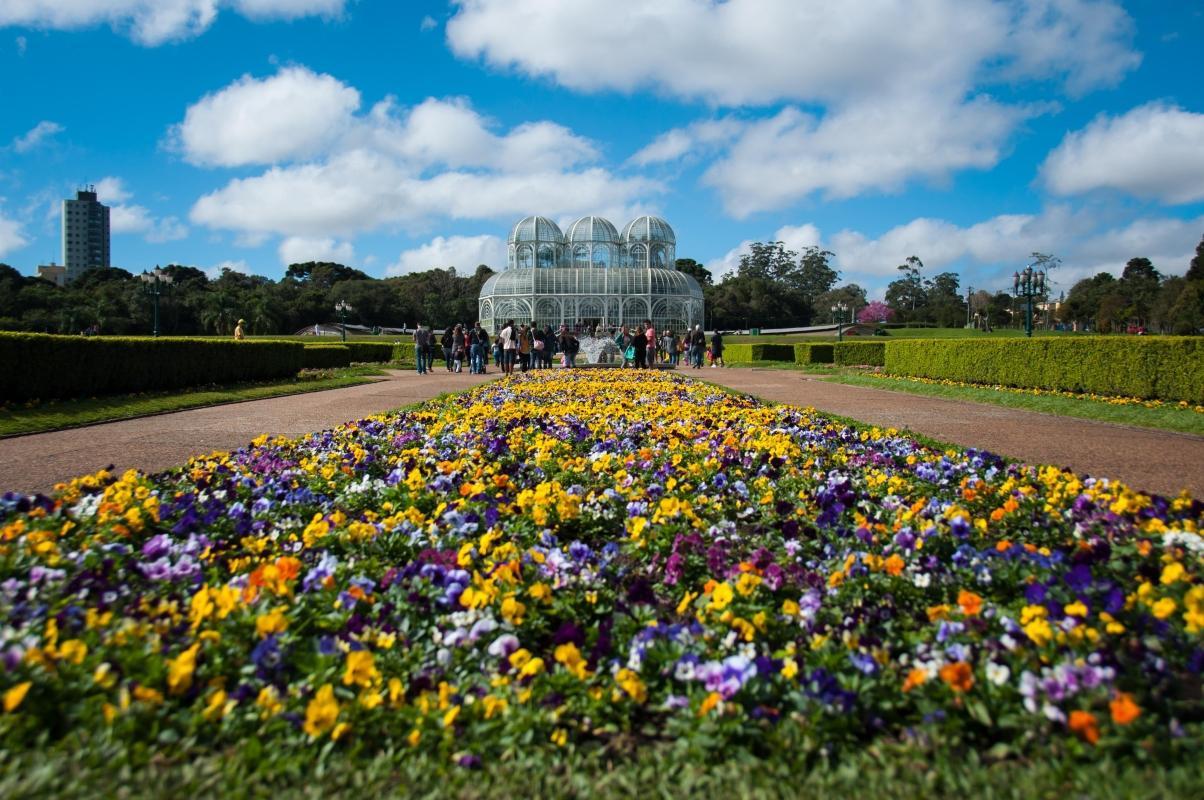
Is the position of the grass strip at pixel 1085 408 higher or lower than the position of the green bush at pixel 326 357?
lower

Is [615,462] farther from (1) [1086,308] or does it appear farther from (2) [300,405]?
(1) [1086,308]

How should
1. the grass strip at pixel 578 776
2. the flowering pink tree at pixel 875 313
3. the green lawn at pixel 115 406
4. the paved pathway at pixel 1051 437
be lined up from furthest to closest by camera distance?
the flowering pink tree at pixel 875 313
the green lawn at pixel 115 406
the paved pathway at pixel 1051 437
the grass strip at pixel 578 776

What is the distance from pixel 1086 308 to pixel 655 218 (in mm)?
42163

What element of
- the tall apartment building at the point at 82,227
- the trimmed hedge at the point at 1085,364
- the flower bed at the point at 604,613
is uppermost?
the tall apartment building at the point at 82,227

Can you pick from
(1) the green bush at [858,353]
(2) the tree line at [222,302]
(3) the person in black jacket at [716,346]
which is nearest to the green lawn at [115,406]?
(3) the person in black jacket at [716,346]

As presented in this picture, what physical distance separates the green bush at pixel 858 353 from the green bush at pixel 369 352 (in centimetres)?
1563

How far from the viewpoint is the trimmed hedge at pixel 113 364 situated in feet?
31.7

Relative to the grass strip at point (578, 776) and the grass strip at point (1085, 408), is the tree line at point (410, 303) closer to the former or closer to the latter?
the grass strip at point (1085, 408)

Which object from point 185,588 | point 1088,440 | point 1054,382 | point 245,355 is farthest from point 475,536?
point 245,355

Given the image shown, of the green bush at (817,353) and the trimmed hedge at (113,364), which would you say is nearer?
the trimmed hedge at (113,364)

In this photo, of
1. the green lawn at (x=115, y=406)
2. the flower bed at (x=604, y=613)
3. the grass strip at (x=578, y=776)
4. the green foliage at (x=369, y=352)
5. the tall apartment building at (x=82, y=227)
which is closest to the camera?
the grass strip at (x=578, y=776)

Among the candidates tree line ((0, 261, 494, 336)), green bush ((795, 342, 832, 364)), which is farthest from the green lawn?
tree line ((0, 261, 494, 336))

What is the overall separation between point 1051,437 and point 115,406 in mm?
10959

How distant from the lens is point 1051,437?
712cm
